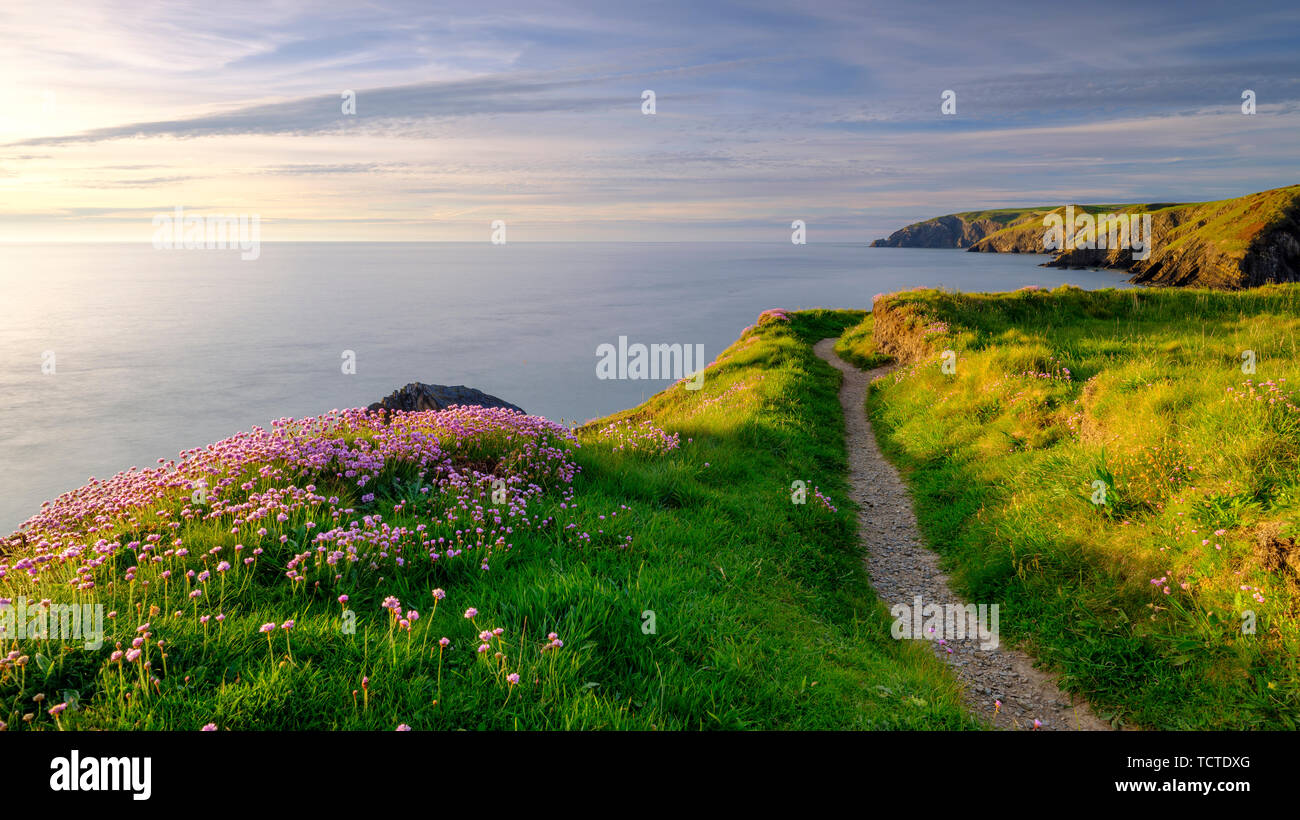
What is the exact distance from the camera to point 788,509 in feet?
35.0

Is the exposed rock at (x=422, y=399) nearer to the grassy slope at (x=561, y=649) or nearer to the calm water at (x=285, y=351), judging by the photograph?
the grassy slope at (x=561, y=649)

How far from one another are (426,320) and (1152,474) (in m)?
126

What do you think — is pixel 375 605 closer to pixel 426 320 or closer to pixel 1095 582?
pixel 1095 582

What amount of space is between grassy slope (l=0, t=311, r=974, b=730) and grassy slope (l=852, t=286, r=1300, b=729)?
1990mm

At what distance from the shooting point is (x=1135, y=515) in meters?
8.39

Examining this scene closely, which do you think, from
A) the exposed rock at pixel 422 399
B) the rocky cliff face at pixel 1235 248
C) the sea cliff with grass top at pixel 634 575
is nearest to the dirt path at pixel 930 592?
the sea cliff with grass top at pixel 634 575

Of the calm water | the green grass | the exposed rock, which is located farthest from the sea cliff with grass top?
the calm water

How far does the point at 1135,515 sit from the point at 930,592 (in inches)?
116

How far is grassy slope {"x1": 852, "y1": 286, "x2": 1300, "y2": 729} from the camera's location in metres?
6.05

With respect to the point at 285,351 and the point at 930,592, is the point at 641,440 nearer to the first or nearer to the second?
the point at 930,592

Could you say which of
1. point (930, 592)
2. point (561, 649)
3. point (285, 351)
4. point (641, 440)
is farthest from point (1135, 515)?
point (285, 351)

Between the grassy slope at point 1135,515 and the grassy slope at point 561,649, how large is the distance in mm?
1990
